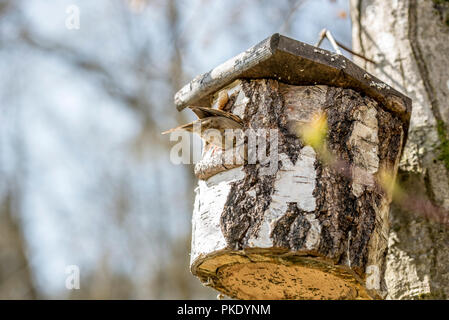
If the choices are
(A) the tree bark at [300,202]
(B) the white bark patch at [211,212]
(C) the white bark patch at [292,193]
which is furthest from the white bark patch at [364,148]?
(B) the white bark patch at [211,212]

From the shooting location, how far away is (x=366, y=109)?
74.1 inches

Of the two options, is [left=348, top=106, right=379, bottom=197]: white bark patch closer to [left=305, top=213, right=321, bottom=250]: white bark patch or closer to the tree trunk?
[left=305, top=213, right=321, bottom=250]: white bark patch

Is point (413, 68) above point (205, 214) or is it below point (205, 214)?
above

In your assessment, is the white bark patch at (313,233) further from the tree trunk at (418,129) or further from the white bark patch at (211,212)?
the tree trunk at (418,129)

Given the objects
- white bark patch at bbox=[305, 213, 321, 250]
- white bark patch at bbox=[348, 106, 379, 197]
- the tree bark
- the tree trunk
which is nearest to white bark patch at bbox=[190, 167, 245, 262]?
the tree bark

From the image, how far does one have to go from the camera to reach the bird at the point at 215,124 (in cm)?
181

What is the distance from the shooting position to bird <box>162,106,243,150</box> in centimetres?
181

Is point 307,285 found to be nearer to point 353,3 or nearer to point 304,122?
point 304,122

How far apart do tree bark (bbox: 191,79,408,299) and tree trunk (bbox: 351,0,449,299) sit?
0.31 meters

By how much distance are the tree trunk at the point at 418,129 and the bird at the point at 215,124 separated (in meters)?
0.78

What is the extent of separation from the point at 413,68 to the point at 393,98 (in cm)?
54

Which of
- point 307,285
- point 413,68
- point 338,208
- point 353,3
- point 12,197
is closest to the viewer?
point 338,208

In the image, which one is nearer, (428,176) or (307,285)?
(307,285)

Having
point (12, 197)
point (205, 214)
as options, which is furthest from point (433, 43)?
point (12, 197)
